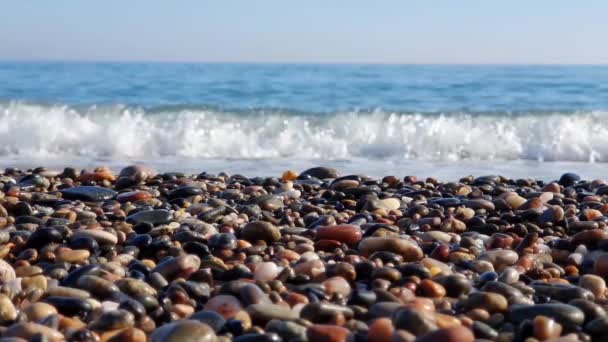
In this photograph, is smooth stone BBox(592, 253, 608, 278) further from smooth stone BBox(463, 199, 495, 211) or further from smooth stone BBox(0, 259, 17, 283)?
smooth stone BBox(0, 259, 17, 283)

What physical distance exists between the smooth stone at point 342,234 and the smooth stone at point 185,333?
1452 millimetres

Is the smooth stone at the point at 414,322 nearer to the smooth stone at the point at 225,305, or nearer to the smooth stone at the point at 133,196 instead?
the smooth stone at the point at 225,305

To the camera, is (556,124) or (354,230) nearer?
(354,230)

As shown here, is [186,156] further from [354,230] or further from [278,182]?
[354,230]

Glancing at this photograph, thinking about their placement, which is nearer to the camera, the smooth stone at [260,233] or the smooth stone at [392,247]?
the smooth stone at [392,247]

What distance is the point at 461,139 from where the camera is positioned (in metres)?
11.3

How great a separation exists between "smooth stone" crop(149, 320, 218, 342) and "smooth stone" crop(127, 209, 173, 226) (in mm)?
1869

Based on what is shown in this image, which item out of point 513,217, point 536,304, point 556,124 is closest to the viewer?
point 536,304

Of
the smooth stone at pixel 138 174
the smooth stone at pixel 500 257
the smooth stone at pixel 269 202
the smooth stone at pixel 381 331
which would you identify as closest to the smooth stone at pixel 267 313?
the smooth stone at pixel 381 331

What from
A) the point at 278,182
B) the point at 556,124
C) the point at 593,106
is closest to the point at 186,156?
the point at 278,182

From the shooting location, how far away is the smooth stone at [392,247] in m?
3.78

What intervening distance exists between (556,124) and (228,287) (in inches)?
394

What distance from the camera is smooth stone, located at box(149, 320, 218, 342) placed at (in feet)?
8.59

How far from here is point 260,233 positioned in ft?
13.5
